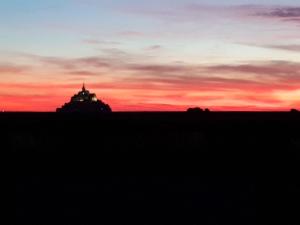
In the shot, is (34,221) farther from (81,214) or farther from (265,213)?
(265,213)

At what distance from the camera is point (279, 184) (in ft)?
36.2

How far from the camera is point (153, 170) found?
11117mm

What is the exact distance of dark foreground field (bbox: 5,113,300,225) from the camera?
35.9 feet

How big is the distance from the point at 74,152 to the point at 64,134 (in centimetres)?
43

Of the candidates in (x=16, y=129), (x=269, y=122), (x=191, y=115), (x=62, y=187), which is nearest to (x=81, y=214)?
(x=62, y=187)

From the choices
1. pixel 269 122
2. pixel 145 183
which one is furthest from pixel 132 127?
pixel 269 122

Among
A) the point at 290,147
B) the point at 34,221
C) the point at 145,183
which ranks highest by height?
the point at 290,147

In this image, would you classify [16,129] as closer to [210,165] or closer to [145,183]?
[145,183]

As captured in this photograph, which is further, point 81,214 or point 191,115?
point 191,115

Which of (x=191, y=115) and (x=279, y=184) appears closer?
(x=279, y=184)

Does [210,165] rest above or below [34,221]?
above

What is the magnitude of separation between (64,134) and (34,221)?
1.74 metres

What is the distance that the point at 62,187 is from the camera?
11.1m

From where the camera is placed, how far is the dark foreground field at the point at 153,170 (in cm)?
1094
